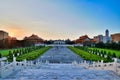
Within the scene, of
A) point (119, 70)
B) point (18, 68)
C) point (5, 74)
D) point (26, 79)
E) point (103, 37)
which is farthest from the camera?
point (103, 37)

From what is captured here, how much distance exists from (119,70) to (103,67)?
354 centimetres

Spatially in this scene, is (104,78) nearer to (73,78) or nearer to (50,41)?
(73,78)

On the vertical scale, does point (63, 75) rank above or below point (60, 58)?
above

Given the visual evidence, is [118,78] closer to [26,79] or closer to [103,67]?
[26,79]

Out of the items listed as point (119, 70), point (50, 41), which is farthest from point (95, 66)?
point (50, 41)

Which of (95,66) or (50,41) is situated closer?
(95,66)

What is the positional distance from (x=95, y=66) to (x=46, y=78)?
8.90 meters

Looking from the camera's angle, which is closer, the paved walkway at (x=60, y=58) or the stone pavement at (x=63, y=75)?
the stone pavement at (x=63, y=75)

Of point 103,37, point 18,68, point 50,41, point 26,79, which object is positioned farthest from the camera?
point 103,37

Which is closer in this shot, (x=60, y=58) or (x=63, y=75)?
(x=63, y=75)

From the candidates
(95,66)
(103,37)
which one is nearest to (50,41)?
(103,37)

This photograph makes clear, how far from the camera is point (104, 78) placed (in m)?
12.5

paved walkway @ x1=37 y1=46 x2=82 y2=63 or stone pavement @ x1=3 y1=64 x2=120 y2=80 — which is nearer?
stone pavement @ x1=3 y1=64 x2=120 y2=80

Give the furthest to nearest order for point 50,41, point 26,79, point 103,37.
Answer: point 103,37 → point 50,41 → point 26,79
